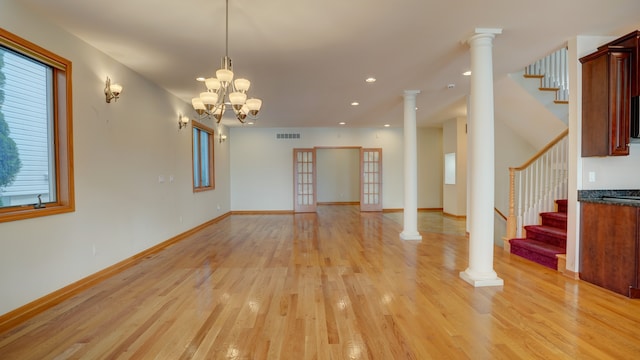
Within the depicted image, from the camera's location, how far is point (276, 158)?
10039 millimetres

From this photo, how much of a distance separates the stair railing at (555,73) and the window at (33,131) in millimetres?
6393

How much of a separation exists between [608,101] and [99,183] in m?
5.86

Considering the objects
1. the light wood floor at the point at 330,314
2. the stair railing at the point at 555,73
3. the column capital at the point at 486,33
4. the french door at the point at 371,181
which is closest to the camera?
the light wood floor at the point at 330,314

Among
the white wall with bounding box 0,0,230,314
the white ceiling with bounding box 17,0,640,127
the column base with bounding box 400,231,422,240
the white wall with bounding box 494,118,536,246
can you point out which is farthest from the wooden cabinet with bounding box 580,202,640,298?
the white wall with bounding box 0,0,230,314

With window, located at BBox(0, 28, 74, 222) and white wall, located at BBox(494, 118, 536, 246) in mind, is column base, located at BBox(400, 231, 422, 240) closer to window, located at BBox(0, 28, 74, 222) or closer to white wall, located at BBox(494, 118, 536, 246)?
white wall, located at BBox(494, 118, 536, 246)

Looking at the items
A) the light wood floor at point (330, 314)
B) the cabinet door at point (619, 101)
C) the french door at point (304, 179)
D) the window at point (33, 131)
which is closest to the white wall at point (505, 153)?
the light wood floor at point (330, 314)

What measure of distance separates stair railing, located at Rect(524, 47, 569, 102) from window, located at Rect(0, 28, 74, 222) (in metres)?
6.39

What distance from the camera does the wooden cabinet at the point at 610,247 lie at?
304 centimetres

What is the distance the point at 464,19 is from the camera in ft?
10.4

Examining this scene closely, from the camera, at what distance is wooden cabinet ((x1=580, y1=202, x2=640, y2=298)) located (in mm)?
3039

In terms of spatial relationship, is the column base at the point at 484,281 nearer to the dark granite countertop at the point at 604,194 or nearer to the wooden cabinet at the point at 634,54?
the dark granite countertop at the point at 604,194

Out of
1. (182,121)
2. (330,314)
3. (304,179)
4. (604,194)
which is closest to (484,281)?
(604,194)

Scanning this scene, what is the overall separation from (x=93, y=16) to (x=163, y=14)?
0.70 metres

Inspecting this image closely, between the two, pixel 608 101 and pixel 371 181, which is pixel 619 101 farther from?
pixel 371 181
